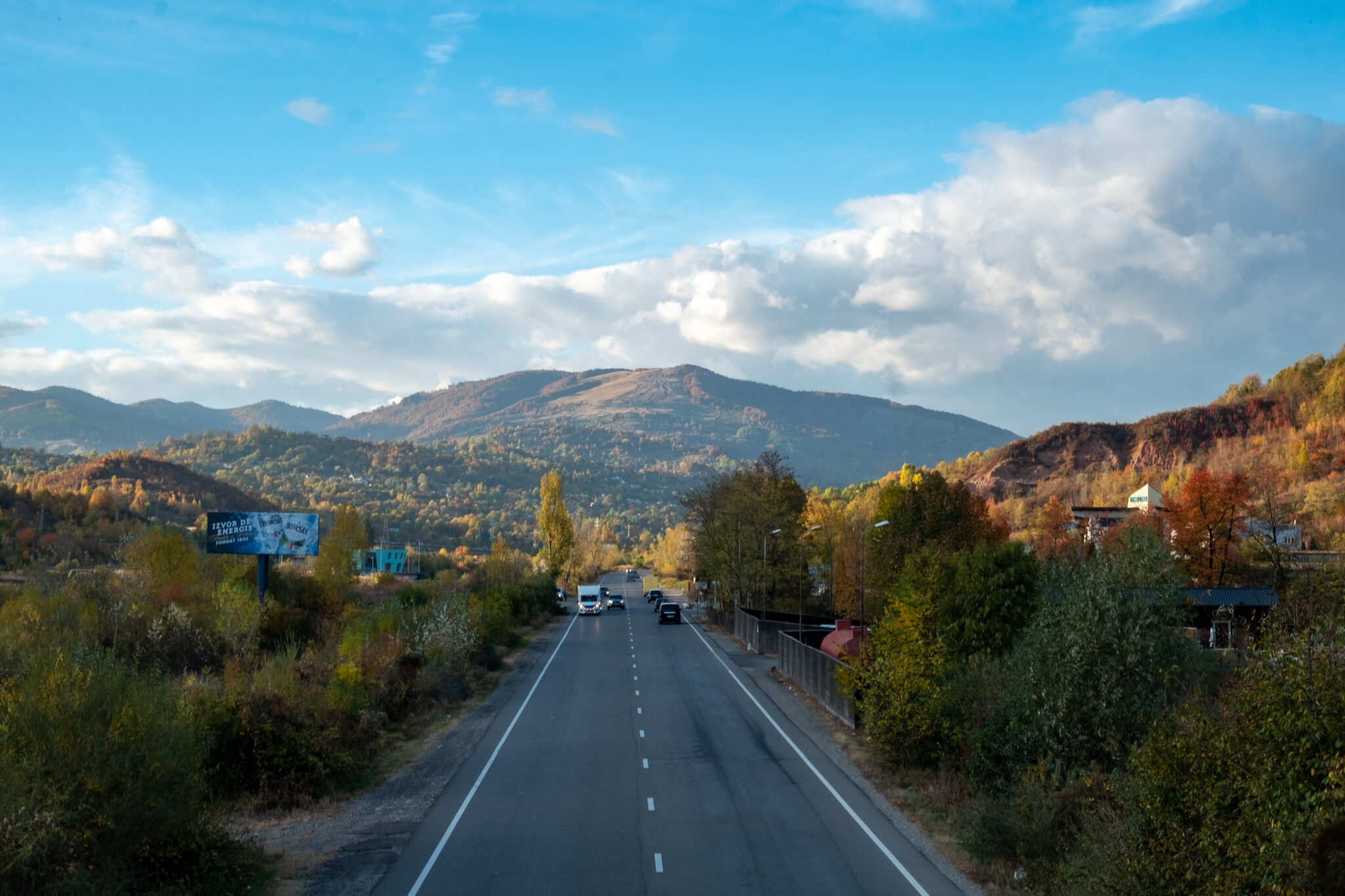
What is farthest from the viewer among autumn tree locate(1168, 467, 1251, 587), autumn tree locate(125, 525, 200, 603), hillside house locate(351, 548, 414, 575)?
hillside house locate(351, 548, 414, 575)

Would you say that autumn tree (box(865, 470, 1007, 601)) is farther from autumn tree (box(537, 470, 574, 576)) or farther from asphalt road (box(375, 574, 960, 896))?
autumn tree (box(537, 470, 574, 576))

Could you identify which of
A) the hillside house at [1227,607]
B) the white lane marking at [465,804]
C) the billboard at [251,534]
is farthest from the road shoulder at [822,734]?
the billboard at [251,534]

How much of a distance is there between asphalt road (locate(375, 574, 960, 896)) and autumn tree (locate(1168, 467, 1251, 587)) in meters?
46.7

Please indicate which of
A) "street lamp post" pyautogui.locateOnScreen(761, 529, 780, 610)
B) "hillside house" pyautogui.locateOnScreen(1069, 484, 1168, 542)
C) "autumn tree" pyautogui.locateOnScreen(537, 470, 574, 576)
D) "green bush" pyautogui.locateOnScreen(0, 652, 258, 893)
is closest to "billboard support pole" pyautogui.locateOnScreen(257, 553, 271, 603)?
"street lamp post" pyautogui.locateOnScreen(761, 529, 780, 610)

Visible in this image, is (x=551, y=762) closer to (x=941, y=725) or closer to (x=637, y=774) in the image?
(x=637, y=774)

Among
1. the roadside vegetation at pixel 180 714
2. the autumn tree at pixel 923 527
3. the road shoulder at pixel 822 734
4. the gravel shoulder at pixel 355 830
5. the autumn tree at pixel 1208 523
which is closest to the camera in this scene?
the roadside vegetation at pixel 180 714

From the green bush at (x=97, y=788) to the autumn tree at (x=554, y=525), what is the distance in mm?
82455

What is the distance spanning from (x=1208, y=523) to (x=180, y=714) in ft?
225

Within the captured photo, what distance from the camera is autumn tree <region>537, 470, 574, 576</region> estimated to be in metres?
96.5

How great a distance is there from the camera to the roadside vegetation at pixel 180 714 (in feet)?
36.5

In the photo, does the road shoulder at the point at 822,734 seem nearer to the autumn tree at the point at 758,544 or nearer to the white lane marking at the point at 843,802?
the white lane marking at the point at 843,802

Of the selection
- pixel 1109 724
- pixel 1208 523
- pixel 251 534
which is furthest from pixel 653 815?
pixel 1208 523

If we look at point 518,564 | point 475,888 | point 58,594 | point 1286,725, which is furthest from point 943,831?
point 518,564

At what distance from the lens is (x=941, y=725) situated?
21.8 meters
